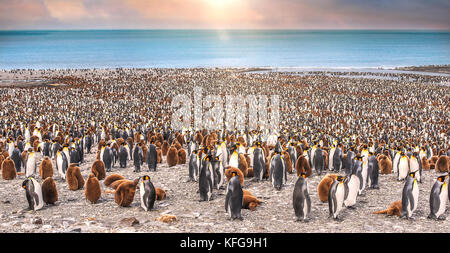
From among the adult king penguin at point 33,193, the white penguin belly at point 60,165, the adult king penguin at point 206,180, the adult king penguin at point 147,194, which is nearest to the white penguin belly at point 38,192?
the adult king penguin at point 33,193

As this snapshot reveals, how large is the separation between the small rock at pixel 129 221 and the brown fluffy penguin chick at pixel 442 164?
30.6ft

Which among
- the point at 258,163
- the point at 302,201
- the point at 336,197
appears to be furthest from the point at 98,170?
the point at 336,197

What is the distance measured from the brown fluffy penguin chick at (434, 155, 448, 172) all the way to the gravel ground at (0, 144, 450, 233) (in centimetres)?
204

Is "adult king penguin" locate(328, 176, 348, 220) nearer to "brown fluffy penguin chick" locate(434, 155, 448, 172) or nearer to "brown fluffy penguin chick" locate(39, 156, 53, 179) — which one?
"brown fluffy penguin chick" locate(434, 155, 448, 172)

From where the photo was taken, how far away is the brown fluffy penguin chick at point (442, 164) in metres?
11.3

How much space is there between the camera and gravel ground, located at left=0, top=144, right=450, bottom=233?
263 inches

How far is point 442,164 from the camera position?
11328 mm

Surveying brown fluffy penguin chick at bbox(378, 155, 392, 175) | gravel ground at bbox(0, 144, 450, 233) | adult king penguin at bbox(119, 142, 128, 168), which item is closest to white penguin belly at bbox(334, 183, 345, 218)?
gravel ground at bbox(0, 144, 450, 233)

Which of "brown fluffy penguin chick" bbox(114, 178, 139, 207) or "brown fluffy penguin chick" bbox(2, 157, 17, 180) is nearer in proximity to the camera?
"brown fluffy penguin chick" bbox(114, 178, 139, 207)

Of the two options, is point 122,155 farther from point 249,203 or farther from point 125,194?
point 249,203

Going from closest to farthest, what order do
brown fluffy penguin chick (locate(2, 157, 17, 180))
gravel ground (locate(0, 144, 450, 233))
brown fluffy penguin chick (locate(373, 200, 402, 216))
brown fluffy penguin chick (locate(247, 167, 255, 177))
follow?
gravel ground (locate(0, 144, 450, 233)) → brown fluffy penguin chick (locate(373, 200, 402, 216)) → brown fluffy penguin chick (locate(2, 157, 17, 180)) → brown fluffy penguin chick (locate(247, 167, 255, 177))

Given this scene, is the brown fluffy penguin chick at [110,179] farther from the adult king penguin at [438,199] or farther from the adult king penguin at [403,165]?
the adult king penguin at [403,165]

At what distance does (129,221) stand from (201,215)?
1.45 meters
